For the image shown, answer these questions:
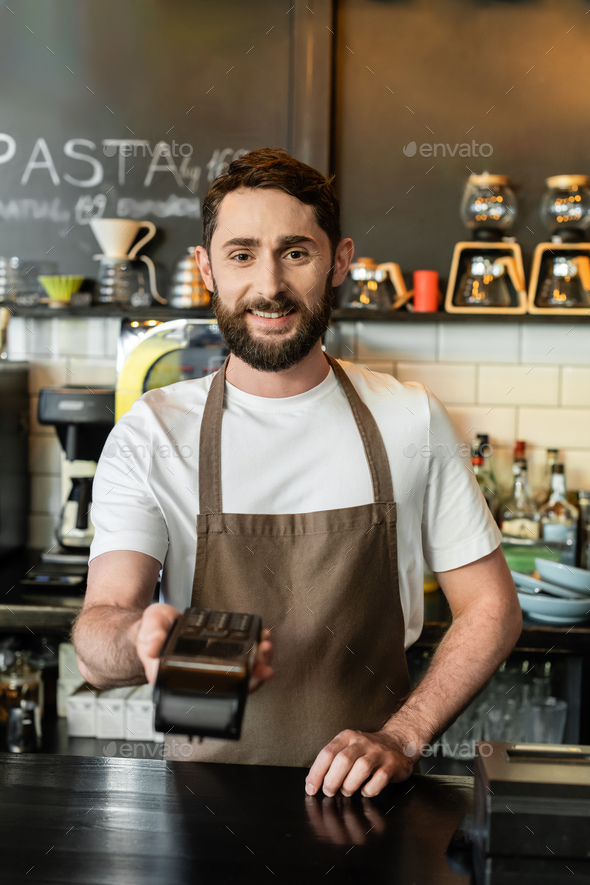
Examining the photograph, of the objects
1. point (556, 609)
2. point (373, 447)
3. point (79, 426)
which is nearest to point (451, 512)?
point (373, 447)

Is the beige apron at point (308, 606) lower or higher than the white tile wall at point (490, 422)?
lower

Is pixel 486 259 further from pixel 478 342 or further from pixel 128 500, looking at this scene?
pixel 128 500

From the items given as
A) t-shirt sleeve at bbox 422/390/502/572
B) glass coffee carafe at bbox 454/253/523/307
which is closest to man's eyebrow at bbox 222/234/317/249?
t-shirt sleeve at bbox 422/390/502/572

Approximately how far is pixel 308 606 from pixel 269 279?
0.55 m

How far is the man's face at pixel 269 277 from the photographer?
4.64 feet

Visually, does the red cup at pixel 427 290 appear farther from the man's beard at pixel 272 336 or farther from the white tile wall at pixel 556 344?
the man's beard at pixel 272 336

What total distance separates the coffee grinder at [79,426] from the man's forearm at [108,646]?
3.51 feet

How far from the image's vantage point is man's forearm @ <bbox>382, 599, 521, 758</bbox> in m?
1.26

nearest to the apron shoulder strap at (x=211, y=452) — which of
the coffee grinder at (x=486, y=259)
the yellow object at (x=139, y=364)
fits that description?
the yellow object at (x=139, y=364)

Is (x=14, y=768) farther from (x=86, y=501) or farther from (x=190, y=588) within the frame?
(x=86, y=501)

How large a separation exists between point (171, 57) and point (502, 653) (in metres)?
2.06

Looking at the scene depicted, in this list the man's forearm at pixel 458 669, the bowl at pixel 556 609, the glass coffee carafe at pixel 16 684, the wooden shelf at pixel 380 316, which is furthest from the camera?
the wooden shelf at pixel 380 316

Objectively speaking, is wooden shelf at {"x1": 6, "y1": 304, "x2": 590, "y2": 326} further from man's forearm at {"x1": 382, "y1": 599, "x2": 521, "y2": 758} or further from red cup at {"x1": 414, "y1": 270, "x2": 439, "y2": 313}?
man's forearm at {"x1": 382, "y1": 599, "x2": 521, "y2": 758}

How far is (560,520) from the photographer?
2.32 meters
